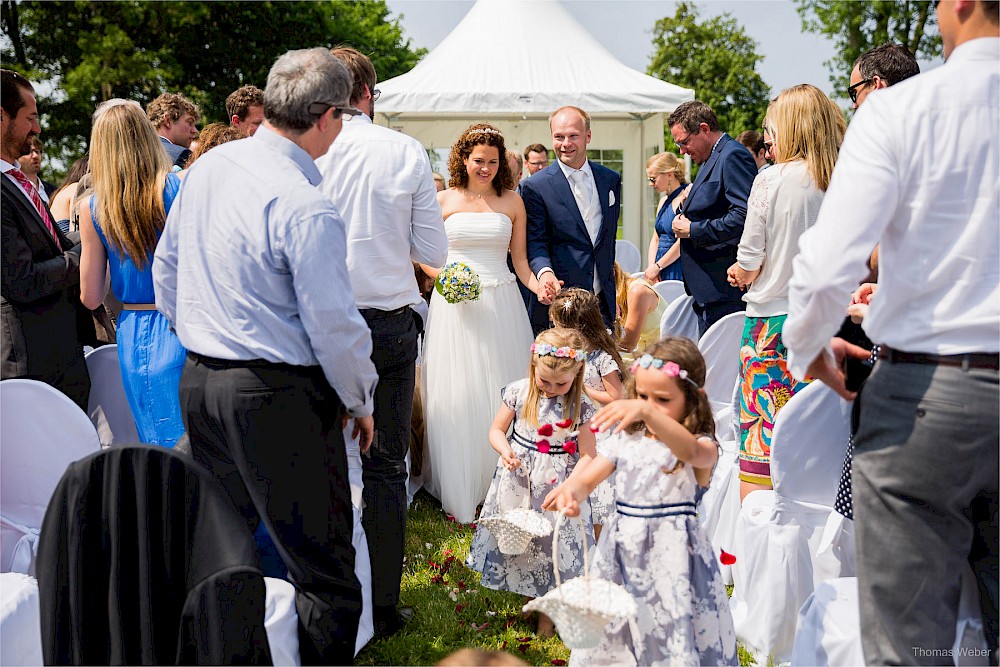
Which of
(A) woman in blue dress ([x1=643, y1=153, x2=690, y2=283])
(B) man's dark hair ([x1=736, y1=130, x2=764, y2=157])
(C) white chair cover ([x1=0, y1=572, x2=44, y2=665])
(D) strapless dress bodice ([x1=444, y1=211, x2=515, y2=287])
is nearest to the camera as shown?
(C) white chair cover ([x1=0, y1=572, x2=44, y2=665])

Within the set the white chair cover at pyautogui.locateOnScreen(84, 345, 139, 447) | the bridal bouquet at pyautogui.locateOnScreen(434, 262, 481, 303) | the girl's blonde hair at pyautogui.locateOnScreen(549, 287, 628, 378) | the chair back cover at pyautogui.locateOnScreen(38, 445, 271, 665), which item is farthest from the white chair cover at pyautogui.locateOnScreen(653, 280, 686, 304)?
the chair back cover at pyautogui.locateOnScreen(38, 445, 271, 665)

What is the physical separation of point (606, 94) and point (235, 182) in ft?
29.4

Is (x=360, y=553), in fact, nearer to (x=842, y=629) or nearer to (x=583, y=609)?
(x=583, y=609)

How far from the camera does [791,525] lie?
3137 millimetres


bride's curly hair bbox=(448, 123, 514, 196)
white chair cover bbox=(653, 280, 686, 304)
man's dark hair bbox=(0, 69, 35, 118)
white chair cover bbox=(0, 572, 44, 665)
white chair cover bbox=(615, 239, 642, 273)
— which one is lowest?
white chair cover bbox=(615, 239, 642, 273)

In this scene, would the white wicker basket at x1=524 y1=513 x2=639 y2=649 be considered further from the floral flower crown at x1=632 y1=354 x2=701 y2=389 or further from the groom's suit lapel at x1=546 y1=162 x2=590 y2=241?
the groom's suit lapel at x1=546 y1=162 x2=590 y2=241

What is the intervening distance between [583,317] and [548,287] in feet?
2.52

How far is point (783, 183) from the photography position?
3615mm

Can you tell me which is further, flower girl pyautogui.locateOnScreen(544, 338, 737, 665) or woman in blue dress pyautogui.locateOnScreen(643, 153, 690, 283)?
woman in blue dress pyautogui.locateOnScreen(643, 153, 690, 283)

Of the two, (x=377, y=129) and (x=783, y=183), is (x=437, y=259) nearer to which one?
(x=377, y=129)

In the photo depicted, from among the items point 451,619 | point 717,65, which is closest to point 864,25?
point 717,65

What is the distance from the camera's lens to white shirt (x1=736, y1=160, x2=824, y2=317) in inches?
142

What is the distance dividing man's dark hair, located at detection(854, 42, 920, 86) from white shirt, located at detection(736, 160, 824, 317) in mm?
566

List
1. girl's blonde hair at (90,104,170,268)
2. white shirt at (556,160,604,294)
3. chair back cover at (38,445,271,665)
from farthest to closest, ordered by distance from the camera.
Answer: white shirt at (556,160,604,294)
girl's blonde hair at (90,104,170,268)
chair back cover at (38,445,271,665)
